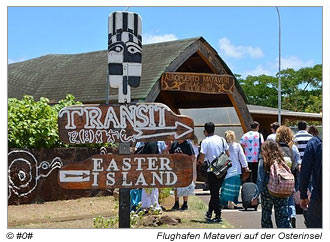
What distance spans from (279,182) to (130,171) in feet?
7.77

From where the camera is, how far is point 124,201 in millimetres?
5918

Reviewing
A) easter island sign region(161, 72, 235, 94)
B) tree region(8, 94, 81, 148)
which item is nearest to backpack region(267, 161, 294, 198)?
tree region(8, 94, 81, 148)

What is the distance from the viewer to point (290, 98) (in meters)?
58.5

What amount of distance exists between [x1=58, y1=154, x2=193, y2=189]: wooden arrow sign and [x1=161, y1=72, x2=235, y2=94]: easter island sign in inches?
335

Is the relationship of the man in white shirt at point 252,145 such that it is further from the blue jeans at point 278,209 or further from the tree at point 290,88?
the tree at point 290,88

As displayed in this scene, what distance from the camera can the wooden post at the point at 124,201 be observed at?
582cm

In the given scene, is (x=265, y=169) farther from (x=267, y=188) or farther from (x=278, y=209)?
(x=278, y=209)

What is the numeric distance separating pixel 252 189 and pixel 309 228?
343cm

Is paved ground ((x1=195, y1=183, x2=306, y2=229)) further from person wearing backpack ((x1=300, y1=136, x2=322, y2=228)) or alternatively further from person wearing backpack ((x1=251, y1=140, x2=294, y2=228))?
person wearing backpack ((x1=300, y1=136, x2=322, y2=228))

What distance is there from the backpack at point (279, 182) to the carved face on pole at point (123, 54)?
95.2 inches

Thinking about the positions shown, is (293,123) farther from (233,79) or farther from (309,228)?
(309,228)

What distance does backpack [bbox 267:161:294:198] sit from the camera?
703cm

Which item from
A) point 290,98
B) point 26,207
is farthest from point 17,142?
point 290,98

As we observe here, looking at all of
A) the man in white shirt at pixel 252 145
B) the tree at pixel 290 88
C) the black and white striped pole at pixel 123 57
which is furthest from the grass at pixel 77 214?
the tree at pixel 290 88
